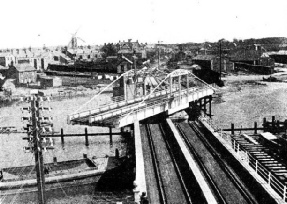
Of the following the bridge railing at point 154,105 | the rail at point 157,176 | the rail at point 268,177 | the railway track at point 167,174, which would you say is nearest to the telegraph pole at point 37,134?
the rail at point 157,176

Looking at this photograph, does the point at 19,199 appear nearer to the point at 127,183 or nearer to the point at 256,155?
the point at 127,183

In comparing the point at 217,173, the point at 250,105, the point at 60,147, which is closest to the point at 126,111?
the point at 60,147

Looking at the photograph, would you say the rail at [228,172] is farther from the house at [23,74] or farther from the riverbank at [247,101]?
the house at [23,74]

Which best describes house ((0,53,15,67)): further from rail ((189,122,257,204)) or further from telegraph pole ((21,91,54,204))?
telegraph pole ((21,91,54,204))

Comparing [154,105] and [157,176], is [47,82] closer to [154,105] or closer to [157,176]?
[154,105]

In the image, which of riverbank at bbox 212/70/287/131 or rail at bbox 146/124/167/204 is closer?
rail at bbox 146/124/167/204

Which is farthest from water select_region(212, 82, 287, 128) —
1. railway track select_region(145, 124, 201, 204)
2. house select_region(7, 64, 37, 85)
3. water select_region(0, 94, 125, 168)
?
house select_region(7, 64, 37, 85)

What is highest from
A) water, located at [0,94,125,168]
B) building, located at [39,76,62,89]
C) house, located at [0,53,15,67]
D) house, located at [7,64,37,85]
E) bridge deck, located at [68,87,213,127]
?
house, located at [0,53,15,67]
